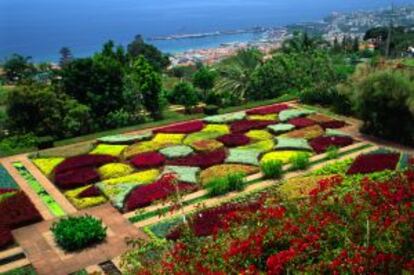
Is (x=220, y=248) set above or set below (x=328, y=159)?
above

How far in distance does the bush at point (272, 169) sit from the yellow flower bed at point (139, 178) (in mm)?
3729

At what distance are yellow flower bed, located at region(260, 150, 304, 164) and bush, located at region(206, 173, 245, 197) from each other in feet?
8.41

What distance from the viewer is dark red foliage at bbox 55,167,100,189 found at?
18422mm

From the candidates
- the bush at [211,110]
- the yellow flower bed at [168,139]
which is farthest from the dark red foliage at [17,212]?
the bush at [211,110]

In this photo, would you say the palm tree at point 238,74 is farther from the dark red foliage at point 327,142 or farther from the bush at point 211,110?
the dark red foliage at point 327,142

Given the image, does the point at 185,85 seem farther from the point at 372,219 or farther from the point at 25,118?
the point at 372,219

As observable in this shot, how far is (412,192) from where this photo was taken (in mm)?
9898

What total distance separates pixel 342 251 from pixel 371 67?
1739 cm

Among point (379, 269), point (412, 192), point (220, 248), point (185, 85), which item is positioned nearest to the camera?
point (379, 269)

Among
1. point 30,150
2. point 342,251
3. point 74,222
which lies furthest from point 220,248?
point 30,150

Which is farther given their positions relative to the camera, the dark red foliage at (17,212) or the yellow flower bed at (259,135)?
the yellow flower bed at (259,135)

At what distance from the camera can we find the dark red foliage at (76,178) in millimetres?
18422

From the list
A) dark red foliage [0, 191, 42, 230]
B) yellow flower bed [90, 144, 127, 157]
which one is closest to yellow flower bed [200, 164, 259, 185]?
yellow flower bed [90, 144, 127, 157]

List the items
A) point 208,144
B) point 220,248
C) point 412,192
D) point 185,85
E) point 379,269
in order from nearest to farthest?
point 379,269, point 220,248, point 412,192, point 208,144, point 185,85
